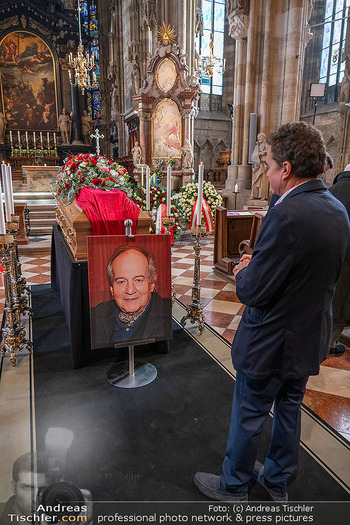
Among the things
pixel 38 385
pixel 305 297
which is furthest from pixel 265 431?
pixel 38 385

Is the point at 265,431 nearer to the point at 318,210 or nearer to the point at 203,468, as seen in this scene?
the point at 203,468

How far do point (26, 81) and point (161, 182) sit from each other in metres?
13.1

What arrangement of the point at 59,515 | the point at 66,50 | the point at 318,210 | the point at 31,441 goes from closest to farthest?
the point at 318,210, the point at 59,515, the point at 31,441, the point at 66,50

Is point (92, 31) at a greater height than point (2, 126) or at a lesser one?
greater

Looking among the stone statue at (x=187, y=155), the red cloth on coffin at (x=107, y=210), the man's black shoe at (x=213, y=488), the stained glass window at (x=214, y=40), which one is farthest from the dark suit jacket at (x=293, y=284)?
the stained glass window at (x=214, y=40)

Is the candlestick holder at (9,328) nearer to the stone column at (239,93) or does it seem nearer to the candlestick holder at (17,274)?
the candlestick holder at (17,274)

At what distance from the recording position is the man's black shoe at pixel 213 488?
1683 mm

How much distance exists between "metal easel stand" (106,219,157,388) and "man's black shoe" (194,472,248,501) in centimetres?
99

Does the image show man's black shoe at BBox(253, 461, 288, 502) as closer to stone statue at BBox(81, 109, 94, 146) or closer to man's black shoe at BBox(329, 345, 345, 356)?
man's black shoe at BBox(329, 345, 345, 356)

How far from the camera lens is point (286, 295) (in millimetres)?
1410

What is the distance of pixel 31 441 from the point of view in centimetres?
214

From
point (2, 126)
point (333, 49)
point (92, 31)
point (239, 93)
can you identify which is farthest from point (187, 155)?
point (92, 31)

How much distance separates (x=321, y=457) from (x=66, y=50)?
2154 centimetres

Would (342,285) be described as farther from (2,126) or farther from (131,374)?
(2,126)
